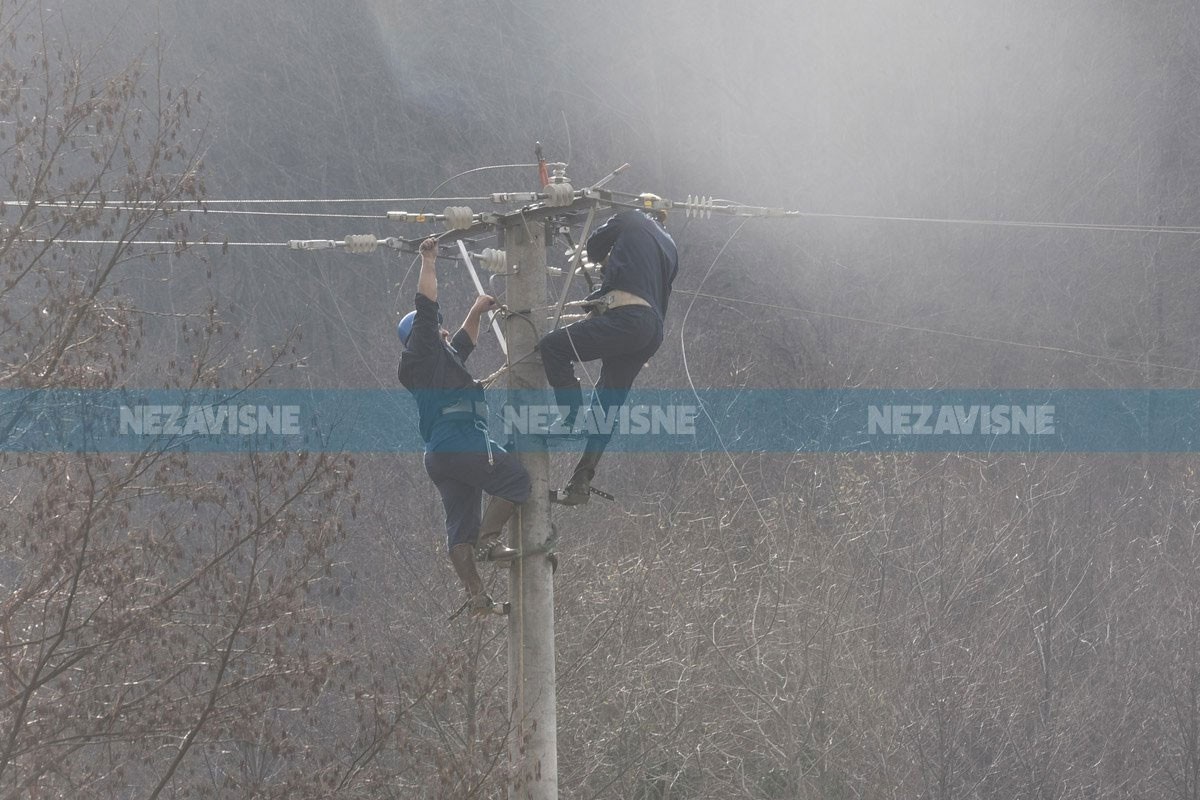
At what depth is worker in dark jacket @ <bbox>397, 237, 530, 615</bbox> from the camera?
896 cm

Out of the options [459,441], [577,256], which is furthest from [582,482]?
[577,256]

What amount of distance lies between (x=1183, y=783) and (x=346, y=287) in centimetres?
1951

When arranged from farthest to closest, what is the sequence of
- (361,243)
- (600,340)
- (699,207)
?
(699,207)
(361,243)
(600,340)

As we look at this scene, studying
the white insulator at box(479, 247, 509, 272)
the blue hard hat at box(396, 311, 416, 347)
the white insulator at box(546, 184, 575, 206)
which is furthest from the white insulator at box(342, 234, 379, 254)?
the white insulator at box(546, 184, 575, 206)

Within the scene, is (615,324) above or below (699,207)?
below

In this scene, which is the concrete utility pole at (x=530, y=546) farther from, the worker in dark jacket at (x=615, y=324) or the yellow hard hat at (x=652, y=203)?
the yellow hard hat at (x=652, y=203)

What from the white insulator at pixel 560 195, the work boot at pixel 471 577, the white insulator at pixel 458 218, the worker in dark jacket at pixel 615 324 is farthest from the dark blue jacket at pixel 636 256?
the work boot at pixel 471 577

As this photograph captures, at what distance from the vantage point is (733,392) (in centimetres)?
3134

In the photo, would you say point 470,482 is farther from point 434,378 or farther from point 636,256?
point 636,256

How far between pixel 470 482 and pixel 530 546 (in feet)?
1.66

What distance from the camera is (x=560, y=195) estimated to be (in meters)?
8.99

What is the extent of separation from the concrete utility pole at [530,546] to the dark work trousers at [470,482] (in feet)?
0.61

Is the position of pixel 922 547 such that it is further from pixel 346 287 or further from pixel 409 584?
pixel 346 287

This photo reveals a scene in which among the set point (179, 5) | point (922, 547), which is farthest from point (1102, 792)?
point (179, 5)
